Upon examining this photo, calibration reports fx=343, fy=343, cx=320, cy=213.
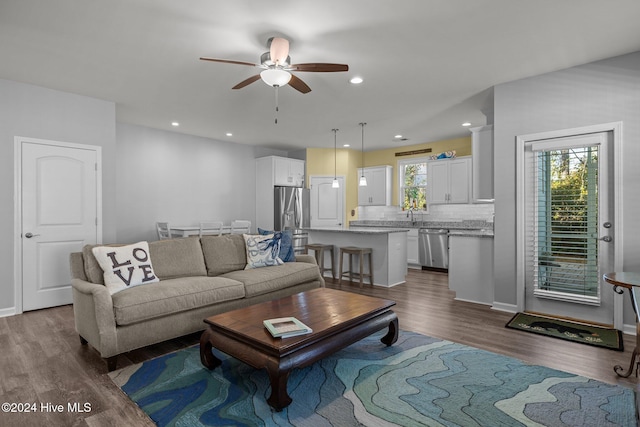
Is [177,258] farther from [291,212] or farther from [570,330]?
[291,212]

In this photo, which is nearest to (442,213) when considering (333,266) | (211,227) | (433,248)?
(433,248)

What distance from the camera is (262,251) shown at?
418cm

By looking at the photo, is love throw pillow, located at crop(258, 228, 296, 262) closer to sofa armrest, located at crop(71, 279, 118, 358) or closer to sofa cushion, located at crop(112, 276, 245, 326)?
sofa cushion, located at crop(112, 276, 245, 326)

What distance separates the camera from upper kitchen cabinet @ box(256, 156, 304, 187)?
295 inches

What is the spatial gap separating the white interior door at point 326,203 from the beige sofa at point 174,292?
3.87 meters

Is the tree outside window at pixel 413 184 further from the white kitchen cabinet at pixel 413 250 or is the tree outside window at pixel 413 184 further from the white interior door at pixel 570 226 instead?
the white interior door at pixel 570 226

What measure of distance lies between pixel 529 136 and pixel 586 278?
5.39 ft

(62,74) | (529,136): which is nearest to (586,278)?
(529,136)

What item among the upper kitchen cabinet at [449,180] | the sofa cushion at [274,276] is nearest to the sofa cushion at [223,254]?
the sofa cushion at [274,276]

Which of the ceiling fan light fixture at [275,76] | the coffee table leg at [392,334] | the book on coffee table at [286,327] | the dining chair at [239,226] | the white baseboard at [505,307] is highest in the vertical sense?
the ceiling fan light fixture at [275,76]

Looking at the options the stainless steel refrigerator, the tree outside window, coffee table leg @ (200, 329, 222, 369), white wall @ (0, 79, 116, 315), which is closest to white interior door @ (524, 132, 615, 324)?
coffee table leg @ (200, 329, 222, 369)

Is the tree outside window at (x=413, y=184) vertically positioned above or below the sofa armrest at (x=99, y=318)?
above

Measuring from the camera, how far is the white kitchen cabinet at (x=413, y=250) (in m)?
7.23

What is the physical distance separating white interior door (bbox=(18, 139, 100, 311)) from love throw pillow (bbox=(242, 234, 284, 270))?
2.20m
